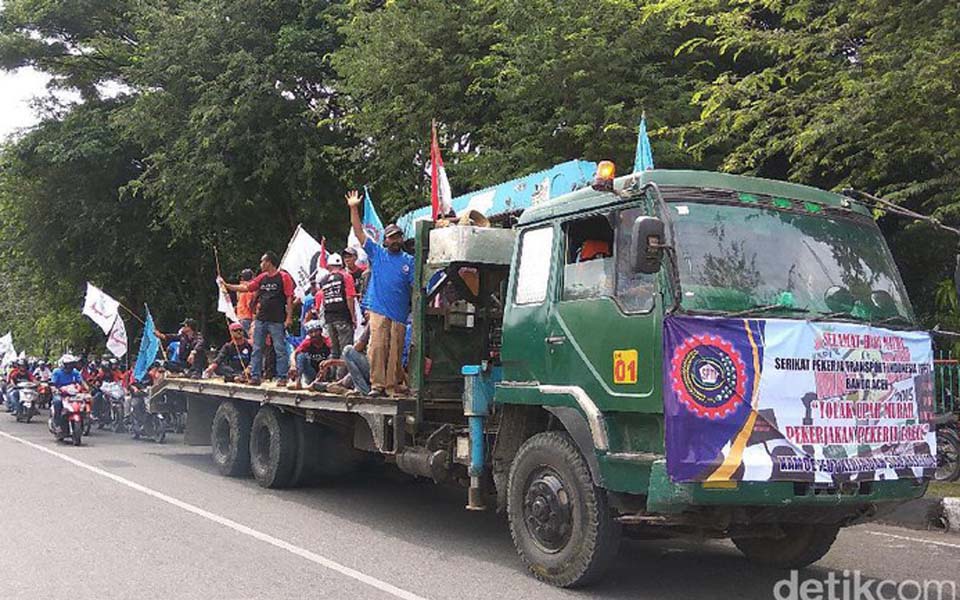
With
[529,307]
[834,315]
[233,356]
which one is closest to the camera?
[834,315]

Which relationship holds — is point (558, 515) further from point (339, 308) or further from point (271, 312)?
point (271, 312)

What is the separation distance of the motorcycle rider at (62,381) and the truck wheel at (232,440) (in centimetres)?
553

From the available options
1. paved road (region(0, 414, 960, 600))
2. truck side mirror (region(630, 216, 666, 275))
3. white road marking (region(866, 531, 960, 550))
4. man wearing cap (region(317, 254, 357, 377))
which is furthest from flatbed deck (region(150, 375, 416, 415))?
white road marking (region(866, 531, 960, 550))

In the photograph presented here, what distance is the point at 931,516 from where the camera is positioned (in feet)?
29.0

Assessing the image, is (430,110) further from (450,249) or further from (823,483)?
(823,483)

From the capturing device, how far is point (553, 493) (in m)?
5.97

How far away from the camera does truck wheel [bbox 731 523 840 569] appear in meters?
6.27

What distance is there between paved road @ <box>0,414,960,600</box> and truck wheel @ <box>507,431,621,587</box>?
18 centimetres

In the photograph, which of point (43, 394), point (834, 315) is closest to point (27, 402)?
point (43, 394)

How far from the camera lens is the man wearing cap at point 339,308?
10.2 meters

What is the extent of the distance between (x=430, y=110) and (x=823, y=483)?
34.4 feet

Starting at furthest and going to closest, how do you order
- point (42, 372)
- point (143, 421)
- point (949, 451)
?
point (42, 372) → point (143, 421) → point (949, 451)

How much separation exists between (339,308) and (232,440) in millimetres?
2449

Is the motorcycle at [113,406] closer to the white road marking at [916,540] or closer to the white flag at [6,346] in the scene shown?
the white road marking at [916,540]
